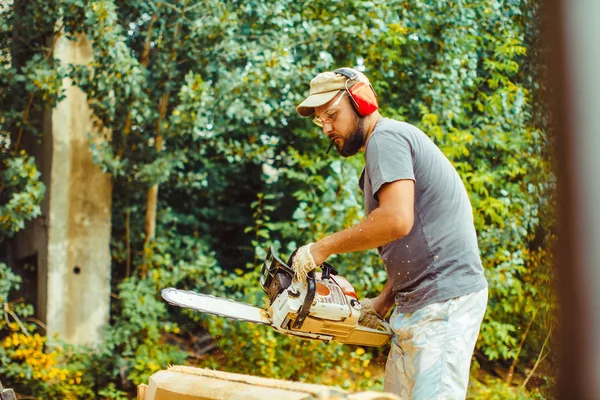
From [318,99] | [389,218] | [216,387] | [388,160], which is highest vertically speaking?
[318,99]

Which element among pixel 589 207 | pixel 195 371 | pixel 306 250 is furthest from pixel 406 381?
pixel 589 207

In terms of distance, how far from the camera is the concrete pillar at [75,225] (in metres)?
5.47

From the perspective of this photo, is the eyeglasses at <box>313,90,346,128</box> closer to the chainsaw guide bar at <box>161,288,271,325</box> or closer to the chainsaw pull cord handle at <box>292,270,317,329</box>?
the chainsaw pull cord handle at <box>292,270,317,329</box>

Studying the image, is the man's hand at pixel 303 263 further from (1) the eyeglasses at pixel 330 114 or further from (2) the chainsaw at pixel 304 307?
(1) the eyeglasses at pixel 330 114

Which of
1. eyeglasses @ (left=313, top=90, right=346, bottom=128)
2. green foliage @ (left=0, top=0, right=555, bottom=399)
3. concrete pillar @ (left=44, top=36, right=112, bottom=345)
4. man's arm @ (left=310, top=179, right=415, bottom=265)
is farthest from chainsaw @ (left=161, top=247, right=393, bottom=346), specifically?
concrete pillar @ (left=44, top=36, right=112, bottom=345)

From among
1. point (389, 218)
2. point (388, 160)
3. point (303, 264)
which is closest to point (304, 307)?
point (303, 264)

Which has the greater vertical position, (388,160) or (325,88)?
(325,88)

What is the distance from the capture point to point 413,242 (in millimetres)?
2531

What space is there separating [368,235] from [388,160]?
28 cm

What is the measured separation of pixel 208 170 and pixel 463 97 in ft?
8.30

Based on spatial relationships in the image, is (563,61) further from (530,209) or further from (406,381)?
(530,209)

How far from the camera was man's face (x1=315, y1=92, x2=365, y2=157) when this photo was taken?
8.73ft

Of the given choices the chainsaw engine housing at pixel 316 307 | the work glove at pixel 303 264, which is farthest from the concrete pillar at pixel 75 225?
the work glove at pixel 303 264

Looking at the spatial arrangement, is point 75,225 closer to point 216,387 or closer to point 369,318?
point 369,318
